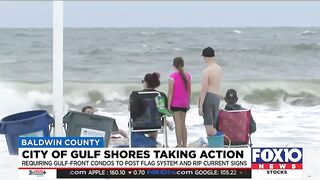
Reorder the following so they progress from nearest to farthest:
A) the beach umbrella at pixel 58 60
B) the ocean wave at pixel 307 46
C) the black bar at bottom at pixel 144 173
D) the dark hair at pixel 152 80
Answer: the black bar at bottom at pixel 144 173 < the beach umbrella at pixel 58 60 < the dark hair at pixel 152 80 < the ocean wave at pixel 307 46

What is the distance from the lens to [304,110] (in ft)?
43.4

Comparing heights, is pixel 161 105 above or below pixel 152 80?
below

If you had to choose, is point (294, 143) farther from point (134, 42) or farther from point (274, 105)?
point (134, 42)

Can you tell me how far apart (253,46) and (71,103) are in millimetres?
18454

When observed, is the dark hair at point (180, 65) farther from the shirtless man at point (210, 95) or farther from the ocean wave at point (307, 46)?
the ocean wave at point (307, 46)

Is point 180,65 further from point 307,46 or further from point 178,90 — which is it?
point 307,46
